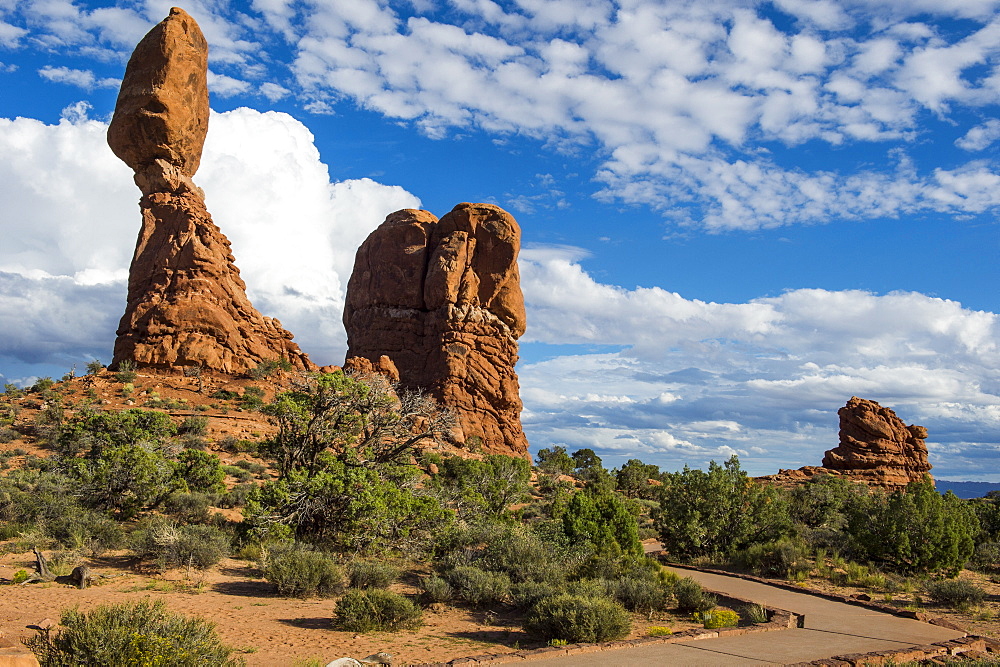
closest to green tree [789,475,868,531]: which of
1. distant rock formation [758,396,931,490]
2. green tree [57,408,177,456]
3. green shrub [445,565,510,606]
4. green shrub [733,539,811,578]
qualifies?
green shrub [733,539,811,578]

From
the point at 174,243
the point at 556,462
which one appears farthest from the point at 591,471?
the point at 174,243

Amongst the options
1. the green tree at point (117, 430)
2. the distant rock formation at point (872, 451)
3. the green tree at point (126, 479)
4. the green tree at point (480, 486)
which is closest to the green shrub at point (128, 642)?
the green tree at point (480, 486)

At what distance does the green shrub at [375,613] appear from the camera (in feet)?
Answer: 36.4

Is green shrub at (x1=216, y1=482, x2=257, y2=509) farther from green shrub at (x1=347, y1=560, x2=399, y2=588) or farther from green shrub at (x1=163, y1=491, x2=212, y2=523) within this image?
green shrub at (x1=347, y1=560, x2=399, y2=588)

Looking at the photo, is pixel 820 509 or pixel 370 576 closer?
pixel 370 576

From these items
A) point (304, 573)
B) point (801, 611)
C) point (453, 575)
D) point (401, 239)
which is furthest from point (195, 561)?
point (401, 239)

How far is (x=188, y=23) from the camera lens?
138 feet

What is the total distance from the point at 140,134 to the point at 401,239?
2194 centimetres

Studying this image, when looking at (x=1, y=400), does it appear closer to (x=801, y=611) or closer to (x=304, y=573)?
(x=304, y=573)

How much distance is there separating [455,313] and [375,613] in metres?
41.0

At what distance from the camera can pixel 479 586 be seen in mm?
13539

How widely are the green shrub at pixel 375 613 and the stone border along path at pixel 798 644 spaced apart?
275 centimetres

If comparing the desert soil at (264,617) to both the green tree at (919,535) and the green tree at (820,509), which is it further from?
the green tree at (820,509)

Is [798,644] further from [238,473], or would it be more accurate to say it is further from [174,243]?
[174,243]
